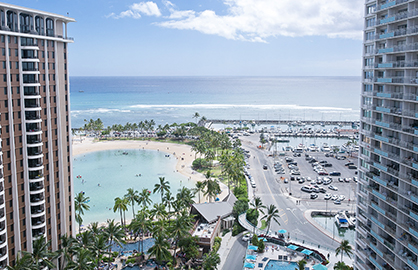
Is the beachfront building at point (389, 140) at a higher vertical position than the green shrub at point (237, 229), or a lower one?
higher

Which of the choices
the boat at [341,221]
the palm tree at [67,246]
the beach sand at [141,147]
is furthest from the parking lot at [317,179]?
the palm tree at [67,246]

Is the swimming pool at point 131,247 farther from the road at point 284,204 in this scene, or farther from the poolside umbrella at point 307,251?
the poolside umbrella at point 307,251

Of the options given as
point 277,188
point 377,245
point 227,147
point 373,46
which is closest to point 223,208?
point 277,188

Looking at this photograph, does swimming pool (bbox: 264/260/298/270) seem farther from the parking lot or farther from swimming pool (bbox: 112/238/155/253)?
the parking lot

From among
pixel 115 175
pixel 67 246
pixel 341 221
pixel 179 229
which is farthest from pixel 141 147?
pixel 67 246

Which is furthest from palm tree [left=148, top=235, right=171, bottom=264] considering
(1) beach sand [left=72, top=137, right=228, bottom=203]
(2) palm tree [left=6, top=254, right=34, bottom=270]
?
(1) beach sand [left=72, top=137, right=228, bottom=203]

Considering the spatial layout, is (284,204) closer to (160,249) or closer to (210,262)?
(210,262)
